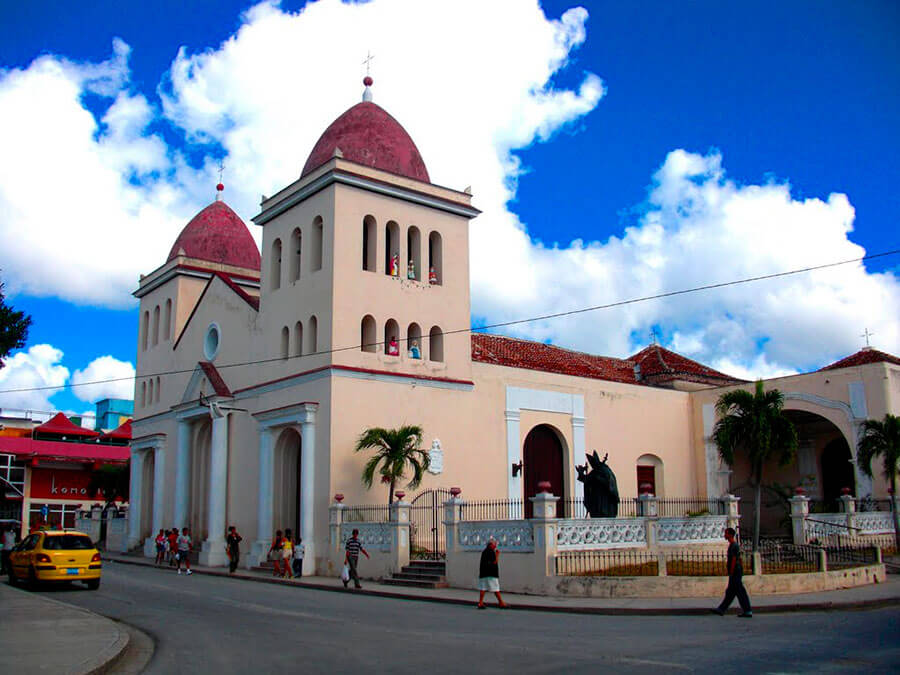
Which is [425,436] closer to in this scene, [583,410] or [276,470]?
[276,470]

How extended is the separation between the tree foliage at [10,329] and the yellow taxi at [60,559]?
162 inches

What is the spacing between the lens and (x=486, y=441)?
1100 inches

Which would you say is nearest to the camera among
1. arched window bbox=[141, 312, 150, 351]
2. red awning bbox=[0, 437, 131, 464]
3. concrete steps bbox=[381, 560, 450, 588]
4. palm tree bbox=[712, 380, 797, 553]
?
concrete steps bbox=[381, 560, 450, 588]

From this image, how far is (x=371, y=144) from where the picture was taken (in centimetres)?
2792

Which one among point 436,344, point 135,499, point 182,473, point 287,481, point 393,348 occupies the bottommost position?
point 135,499

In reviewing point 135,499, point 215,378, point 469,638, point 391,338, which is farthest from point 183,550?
point 469,638

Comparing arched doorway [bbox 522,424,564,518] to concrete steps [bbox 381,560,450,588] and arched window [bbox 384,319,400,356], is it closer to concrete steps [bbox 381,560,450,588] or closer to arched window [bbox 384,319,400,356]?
arched window [bbox 384,319,400,356]

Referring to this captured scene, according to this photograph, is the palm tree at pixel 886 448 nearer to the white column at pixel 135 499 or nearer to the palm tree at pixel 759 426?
the palm tree at pixel 759 426

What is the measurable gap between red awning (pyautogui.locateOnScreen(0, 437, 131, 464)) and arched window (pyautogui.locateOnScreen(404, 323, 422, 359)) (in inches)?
1148

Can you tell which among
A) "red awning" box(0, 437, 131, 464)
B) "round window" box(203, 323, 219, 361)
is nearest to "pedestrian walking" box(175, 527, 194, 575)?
"round window" box(203, 323, 219, 361)

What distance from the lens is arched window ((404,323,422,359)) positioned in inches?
1056

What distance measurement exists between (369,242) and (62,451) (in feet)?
105


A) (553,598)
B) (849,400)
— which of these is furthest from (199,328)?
(849,400)

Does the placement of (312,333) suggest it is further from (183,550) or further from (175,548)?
(175,548)
